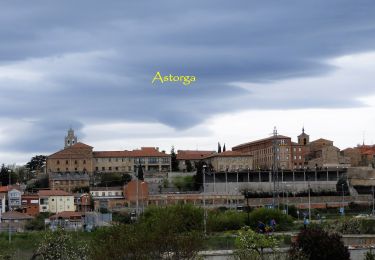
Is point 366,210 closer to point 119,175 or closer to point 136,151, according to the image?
point 119,175

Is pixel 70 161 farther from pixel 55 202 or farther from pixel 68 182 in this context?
pixel 55 202

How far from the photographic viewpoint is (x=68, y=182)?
110 metres

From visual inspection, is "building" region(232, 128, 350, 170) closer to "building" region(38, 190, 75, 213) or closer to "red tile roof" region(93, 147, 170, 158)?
"red tile roof" region(93, 147, 170, 158)

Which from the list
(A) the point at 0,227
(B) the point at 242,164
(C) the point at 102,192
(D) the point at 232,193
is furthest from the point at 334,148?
(A) the point at 0,227

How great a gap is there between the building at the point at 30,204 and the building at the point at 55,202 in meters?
0.53

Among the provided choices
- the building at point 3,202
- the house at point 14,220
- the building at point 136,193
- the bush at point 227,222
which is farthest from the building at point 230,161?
the bush at point 227,222

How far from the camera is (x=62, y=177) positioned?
11181 cm

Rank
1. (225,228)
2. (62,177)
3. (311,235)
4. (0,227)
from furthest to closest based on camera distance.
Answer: (62,177) → (0,227) → (225,228) → (311,235)

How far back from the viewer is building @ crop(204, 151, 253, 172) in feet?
403

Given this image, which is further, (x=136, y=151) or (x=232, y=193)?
(x=136, y=151)

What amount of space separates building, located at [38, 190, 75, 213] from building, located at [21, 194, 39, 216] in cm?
53

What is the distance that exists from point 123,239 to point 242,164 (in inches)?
4120

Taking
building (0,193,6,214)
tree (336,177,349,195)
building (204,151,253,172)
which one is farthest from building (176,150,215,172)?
building (0,193,6,214)

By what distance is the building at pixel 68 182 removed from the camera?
108750 mm
